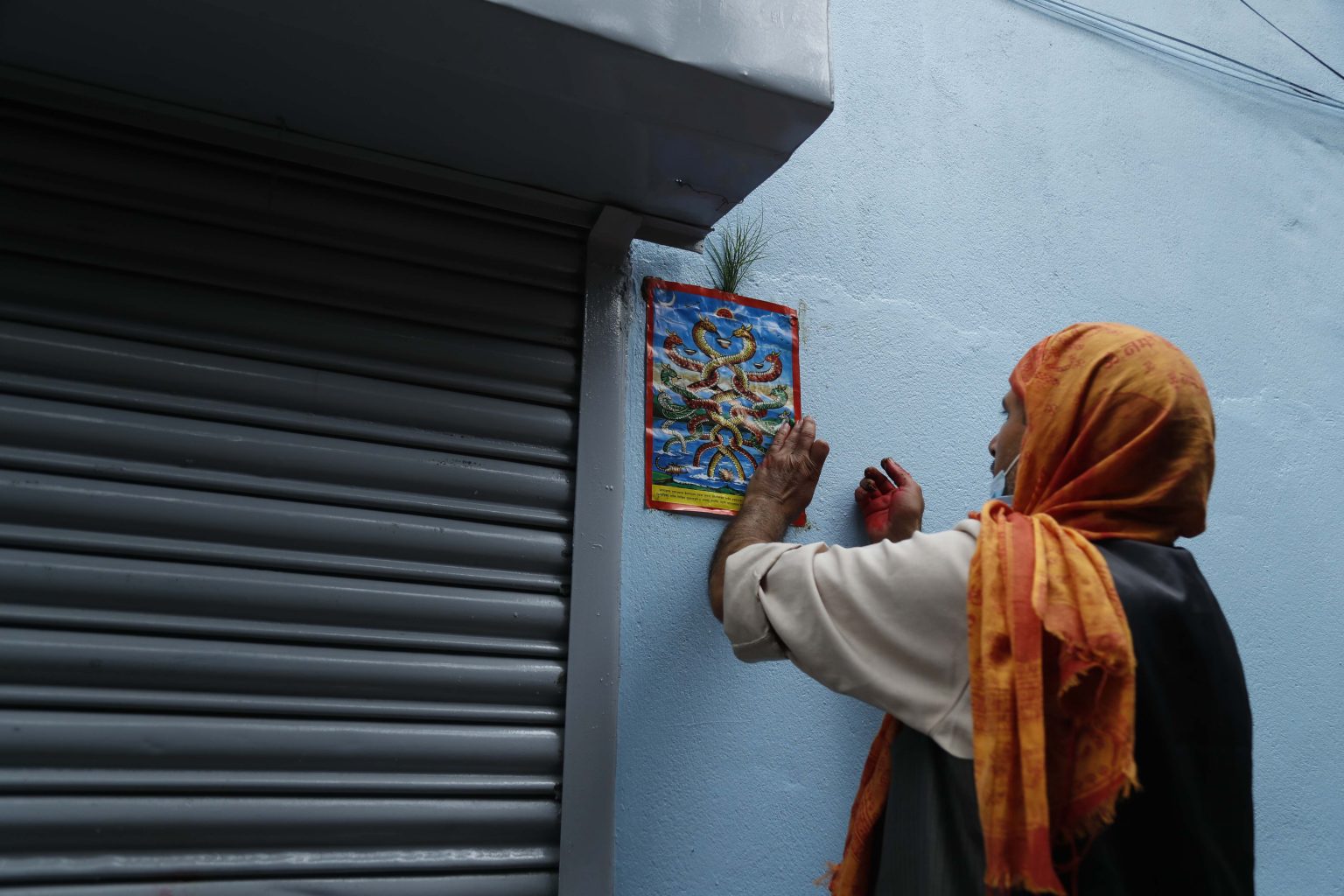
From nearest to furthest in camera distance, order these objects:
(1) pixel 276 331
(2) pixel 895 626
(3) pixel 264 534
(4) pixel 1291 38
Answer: (2) pixel 895 626 < (3) pixel 264 534 < (1) pixel 276 331 < (4) pixel 1291 38

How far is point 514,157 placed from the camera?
2148 millimetres

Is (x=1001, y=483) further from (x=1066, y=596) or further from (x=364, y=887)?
(x=364, y=887)

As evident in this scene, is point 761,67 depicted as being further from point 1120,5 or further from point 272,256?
point 1120,5

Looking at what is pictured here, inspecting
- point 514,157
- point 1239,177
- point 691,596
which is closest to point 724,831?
point 691,596

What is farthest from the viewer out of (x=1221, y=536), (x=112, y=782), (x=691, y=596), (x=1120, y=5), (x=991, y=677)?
(x=1120, y=5)

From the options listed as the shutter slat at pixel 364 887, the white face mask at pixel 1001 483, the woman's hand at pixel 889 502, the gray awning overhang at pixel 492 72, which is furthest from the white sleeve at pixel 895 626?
the gray awning overhang at pixel 492 72

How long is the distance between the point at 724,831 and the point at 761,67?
1.58 m

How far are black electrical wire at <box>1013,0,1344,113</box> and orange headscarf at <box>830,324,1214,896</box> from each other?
1.86m

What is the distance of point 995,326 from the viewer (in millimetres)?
2803

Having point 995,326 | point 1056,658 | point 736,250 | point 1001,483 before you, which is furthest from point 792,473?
point 995,326

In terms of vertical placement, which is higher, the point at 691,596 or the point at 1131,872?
the point at 691,596

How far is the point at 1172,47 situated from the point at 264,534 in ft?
10.8

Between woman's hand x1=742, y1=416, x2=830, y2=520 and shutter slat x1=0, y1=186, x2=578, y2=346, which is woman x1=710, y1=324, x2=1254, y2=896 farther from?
shutter slat x1=0, y1=186, x2=578, y2=346

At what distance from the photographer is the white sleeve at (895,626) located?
166 cm
